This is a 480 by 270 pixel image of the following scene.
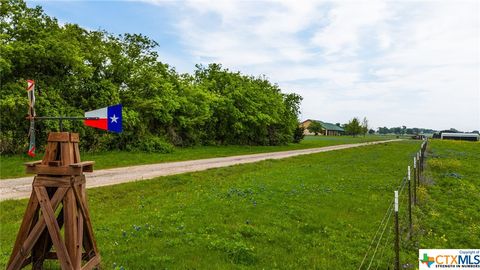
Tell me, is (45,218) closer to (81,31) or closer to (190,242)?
(190,242)

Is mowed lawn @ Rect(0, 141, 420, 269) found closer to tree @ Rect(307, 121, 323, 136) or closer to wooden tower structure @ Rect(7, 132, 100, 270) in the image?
wooden tower structure @ Rect(7, 132, 100, 270)

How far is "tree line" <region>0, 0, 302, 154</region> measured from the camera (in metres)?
A: 23.2

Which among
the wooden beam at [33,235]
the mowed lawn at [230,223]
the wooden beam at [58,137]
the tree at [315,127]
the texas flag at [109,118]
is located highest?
the tree at [315,127]

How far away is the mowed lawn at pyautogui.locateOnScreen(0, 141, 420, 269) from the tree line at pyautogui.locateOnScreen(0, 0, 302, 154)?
13.0m

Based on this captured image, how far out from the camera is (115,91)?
30469mm

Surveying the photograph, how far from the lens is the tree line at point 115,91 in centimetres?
2322

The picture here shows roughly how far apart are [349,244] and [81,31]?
1200 inches

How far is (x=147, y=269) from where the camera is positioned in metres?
6.69

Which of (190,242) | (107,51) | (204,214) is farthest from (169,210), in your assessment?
(107,51)

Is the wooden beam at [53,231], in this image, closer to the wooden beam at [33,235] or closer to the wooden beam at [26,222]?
the wooden beam at [33,235]

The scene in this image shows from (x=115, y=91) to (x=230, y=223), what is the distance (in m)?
24.1

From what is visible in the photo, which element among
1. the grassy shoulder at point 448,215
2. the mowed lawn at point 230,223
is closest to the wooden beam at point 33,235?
the mowed lawn at point 230,223

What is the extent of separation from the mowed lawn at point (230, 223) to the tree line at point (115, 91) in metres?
13.0

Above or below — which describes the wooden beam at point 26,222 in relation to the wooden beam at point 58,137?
below
